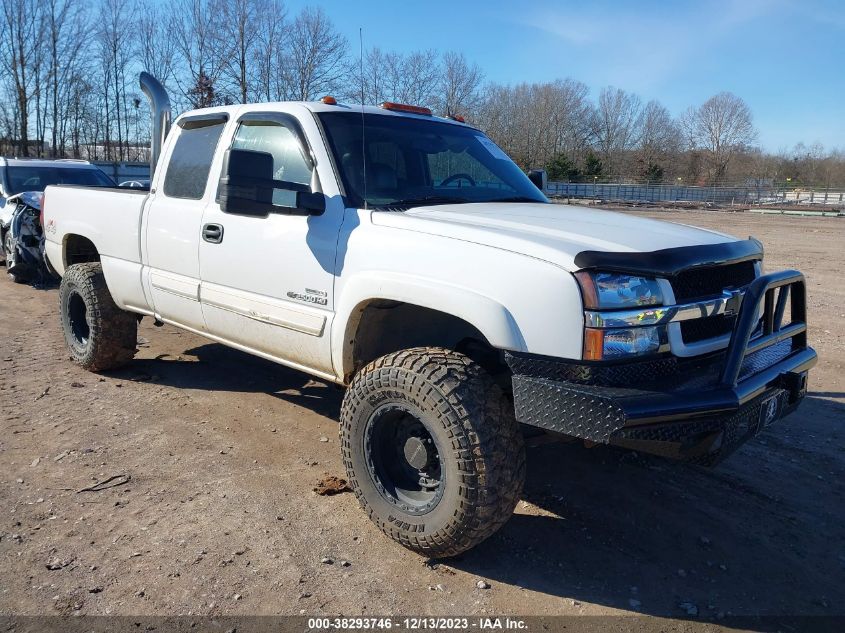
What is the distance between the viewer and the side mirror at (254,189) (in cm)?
341

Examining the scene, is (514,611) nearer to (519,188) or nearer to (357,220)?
(357,220)

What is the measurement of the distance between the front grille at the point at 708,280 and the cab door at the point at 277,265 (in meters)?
1.64

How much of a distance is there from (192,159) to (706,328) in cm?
341

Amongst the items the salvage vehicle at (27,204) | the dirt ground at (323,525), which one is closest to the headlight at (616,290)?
the dirt ground at (323,525)

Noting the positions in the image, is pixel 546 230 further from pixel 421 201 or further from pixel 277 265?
pixel 277 265

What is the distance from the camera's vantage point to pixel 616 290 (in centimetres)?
267

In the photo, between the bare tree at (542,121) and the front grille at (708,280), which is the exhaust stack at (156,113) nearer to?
the front grille at (708,280)

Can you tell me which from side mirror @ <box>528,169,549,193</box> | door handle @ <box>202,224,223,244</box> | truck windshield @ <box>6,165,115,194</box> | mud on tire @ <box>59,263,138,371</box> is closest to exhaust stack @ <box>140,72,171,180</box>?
mud on tire @ <box>59,263,138,371</box>

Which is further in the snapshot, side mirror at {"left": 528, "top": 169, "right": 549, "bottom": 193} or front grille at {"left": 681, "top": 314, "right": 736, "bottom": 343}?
side mirror at {"left": 528, "top": 169, "right": 549, "bottom": 193}

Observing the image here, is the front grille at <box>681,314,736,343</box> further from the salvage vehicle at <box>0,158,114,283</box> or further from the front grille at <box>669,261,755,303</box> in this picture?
the salvage vehicle at <box>0,158,114,283</box>

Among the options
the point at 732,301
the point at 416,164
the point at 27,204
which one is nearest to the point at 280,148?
the point at 416,164

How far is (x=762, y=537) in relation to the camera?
3432 millimetres

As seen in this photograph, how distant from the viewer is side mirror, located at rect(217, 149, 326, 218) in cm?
341

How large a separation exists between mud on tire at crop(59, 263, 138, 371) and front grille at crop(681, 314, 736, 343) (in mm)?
4307
